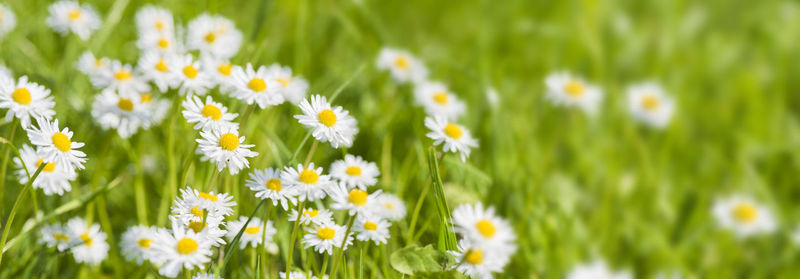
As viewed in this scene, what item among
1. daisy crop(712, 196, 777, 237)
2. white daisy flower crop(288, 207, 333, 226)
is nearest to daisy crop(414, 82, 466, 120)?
white daisy flower crop(288, 207, 333, 226)

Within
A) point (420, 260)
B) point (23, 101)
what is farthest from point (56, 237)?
point (420, 260)

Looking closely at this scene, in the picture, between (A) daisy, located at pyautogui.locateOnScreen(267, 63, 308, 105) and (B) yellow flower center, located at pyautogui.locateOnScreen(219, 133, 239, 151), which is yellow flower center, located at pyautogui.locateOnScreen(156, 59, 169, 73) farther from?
(B) yellow flower center, located at pyautogui.locateOnScreen(219, 133, 239, 151)

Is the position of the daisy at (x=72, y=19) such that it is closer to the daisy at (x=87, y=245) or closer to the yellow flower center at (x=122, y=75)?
the yellow flower center at (x=122, y=75)

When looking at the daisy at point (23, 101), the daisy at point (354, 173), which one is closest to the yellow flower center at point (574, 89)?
the daisy at point (354, 173)

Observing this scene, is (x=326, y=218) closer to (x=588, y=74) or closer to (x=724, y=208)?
(x=724, y=208)

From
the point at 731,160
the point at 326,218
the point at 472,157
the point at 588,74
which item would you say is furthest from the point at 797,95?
the point at 326,218

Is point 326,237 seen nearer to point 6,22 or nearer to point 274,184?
point 274,184
